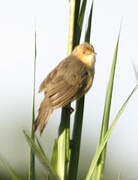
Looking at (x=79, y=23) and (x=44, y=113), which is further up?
(x=79, y=23)

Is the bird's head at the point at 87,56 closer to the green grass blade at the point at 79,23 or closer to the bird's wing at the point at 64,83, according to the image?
the bird's wing at the point at 64,83

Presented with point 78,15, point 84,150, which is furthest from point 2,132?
point 78,15

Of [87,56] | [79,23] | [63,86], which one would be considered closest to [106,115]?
[79,23]

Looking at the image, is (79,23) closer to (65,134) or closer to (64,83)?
(65,134)

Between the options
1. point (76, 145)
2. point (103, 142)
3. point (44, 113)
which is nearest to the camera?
point (103, 142)

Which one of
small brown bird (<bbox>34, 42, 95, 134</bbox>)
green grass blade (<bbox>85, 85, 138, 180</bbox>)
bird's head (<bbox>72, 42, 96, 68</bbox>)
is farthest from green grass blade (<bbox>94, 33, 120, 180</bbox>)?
bird's head (<bbox>72, 42, 96, 68</bbox>)

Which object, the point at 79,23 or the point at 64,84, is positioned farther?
the point at 64,84

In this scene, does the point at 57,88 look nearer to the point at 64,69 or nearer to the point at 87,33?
the point at 64,69

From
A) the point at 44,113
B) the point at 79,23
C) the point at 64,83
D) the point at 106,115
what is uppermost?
the point at 79,23
